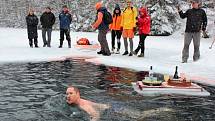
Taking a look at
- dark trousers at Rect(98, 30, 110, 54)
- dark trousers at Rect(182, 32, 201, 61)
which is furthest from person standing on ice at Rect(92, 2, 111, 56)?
dark trousers at Rect(182, 32, 201, 61)

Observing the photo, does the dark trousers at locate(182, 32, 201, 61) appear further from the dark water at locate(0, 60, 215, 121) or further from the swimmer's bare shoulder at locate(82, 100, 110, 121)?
the swimmer's bare shoulder at locate(82, 100, 110, 121)

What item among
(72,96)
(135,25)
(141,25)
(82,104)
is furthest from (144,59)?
(72,96)

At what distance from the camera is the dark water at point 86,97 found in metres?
9.04

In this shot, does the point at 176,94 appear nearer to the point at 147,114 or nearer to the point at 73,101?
the point at 147,114

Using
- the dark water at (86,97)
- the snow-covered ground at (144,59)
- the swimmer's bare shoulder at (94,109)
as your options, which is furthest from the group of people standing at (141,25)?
the swimmer's bare shoulder at (94,109)

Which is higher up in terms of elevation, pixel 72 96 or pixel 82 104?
pixel 72 96

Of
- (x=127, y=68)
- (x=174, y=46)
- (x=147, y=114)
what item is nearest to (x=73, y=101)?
(x=147, y=114)

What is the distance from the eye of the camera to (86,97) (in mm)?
10867

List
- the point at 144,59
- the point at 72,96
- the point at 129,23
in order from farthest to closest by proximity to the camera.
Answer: the point at 129,23
the point at 144,59
the point at 72,96

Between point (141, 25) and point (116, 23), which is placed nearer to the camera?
point (141, 25)

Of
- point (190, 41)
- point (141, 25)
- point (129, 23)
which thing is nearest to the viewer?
point (190, 41)

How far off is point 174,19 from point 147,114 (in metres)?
26.1

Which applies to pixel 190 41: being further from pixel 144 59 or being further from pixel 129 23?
pixel 129 23

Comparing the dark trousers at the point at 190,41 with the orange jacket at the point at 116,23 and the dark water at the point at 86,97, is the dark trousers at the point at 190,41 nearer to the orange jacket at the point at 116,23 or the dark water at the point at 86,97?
the dark water at the point at 86,97
